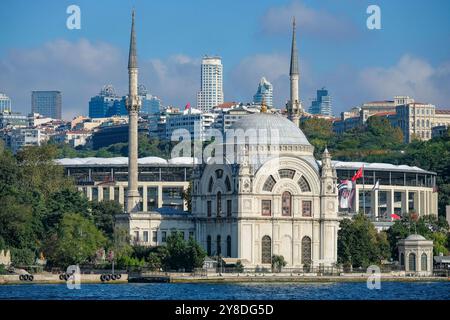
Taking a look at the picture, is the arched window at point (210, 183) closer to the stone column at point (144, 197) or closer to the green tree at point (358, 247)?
the green tree at point (358, 247)

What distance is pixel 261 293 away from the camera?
7225cm

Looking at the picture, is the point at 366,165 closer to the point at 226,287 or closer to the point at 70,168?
the point at 70,168

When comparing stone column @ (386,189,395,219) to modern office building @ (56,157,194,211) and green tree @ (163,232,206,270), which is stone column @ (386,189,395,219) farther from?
green tree @ (163,232,206,270)

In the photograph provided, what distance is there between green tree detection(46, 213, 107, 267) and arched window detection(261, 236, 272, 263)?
9005 millimetres

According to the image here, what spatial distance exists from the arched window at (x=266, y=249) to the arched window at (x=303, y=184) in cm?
339

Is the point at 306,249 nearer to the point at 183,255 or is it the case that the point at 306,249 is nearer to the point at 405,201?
the point at 183,255

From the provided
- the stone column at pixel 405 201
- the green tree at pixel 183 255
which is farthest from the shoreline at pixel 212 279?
the stone column at pixel 405 201

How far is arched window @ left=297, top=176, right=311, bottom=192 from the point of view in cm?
9172

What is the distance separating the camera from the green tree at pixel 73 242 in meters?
87.8

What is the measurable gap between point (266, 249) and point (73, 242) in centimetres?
1108

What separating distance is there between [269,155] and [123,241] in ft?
33.2

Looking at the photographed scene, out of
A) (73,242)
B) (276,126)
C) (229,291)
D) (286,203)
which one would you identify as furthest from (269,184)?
(229,291)

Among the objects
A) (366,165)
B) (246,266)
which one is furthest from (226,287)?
(366,165)

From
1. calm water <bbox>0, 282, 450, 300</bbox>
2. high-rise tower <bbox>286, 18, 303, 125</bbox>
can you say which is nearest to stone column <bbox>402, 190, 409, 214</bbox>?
high-rise tower <bbox>286, 18, 303, 125</bbox>
